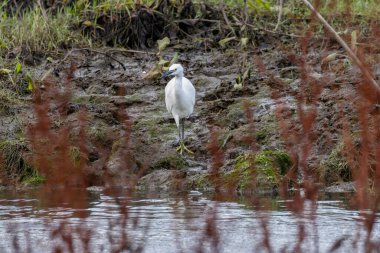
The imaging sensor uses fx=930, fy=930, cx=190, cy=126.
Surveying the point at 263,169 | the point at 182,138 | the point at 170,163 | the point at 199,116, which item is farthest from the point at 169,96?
the point at 263,169

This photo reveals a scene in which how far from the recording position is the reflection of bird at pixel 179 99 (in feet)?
30.7

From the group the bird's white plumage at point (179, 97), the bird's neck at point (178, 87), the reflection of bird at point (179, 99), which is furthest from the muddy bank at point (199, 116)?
the bird's neck at point (178, 87)

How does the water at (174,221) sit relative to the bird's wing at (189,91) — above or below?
below

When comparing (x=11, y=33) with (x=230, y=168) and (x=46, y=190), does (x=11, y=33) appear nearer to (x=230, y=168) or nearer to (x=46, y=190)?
(x=230, y=168)

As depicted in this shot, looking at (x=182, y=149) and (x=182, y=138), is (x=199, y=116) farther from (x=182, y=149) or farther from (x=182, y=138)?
(x=182, y=149)

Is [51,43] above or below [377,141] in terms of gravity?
above

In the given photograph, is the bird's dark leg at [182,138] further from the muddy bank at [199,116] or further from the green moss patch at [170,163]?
the green moss patch at [170,163]

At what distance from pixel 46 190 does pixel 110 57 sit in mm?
8055

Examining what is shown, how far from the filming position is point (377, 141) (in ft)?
14.7

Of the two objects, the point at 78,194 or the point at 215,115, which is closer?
the point at 78,194

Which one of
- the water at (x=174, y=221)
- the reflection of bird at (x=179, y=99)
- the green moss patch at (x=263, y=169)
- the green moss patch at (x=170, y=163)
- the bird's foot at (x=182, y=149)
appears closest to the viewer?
the water at (x=174, y=221)

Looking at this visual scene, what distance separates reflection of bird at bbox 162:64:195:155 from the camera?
936 cm

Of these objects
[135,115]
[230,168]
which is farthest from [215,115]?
[230,168]

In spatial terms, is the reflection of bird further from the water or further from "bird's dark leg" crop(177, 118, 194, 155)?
the water
